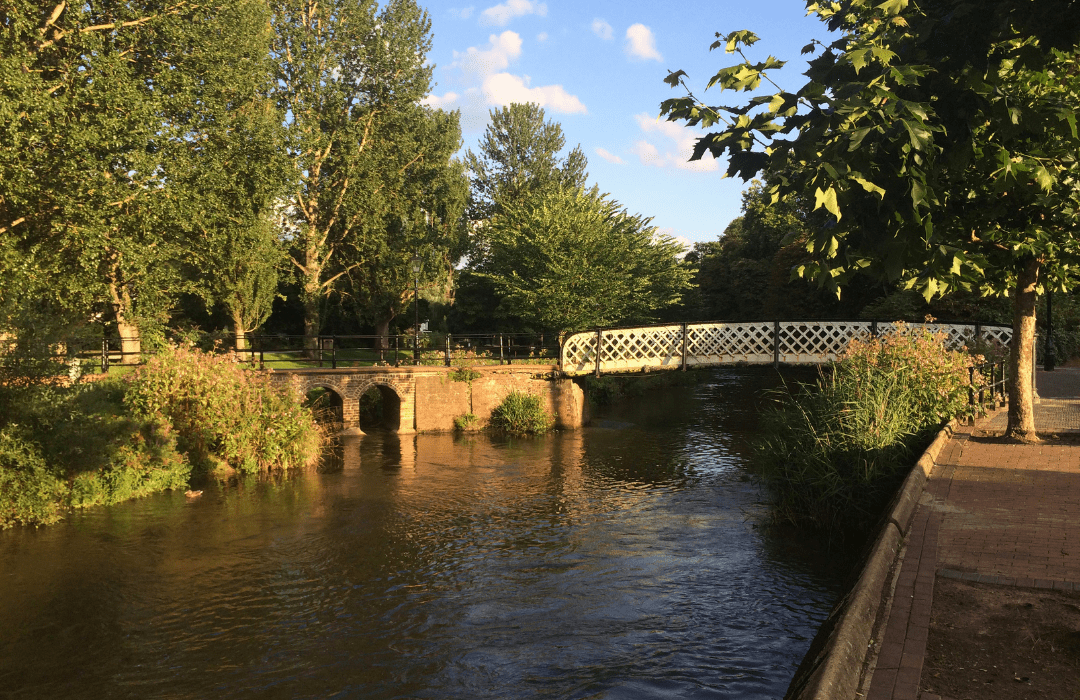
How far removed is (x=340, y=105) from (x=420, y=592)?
28.3 metres

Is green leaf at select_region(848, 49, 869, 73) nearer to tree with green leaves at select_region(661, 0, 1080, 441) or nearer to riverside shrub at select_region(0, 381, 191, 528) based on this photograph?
tree with green leaves at select_region(661, 0, 1080, 441)

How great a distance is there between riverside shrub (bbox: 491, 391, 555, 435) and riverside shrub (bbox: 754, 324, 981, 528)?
11.9 m

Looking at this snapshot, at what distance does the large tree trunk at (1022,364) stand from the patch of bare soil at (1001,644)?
722cm

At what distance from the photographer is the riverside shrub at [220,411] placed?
17.3 m

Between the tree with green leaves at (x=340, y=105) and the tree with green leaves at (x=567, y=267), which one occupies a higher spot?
the tree with green leaves at (x=340, y=105)

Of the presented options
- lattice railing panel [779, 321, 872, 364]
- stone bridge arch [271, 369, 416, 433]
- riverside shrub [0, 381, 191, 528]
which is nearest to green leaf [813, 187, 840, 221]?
riverside shrub [0, 381, 191, 528]

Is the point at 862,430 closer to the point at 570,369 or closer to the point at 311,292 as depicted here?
the point at 570,369

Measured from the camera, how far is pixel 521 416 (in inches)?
990

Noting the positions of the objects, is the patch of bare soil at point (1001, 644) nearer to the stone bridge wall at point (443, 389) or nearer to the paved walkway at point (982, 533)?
the paved walkway at point (982, 533)

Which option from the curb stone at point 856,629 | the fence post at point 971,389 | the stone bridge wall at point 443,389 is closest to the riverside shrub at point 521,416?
the stone bridge wall at point 443,389

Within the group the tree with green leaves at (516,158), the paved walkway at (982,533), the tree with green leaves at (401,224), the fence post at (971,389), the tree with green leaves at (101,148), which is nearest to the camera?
the paved walkway at (982,533)

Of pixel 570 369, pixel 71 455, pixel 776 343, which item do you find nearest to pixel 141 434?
pixel 71 455

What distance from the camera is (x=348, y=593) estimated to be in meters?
10.9

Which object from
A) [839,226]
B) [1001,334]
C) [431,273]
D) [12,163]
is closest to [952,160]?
[839,226]
